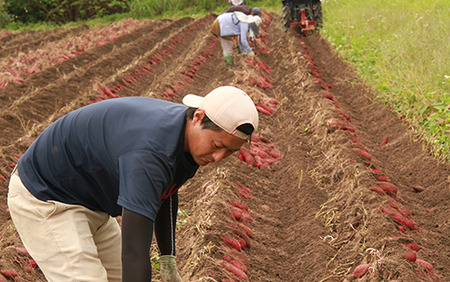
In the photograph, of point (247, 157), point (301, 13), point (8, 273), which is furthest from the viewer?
point (301, 13)

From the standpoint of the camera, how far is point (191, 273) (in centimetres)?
348

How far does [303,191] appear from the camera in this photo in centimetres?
521

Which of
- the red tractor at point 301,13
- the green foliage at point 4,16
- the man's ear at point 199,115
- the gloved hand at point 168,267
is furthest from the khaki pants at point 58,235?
the green foliage at point 4,16

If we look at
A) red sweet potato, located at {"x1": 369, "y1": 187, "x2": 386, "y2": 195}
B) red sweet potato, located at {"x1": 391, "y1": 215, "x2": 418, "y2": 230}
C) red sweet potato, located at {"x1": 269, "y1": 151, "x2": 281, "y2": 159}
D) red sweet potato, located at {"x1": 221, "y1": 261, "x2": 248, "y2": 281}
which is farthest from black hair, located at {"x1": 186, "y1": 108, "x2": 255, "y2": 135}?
red sweet potato, located at {"x1": 269, "y1": 151, "x2": 281, "y2": 159}

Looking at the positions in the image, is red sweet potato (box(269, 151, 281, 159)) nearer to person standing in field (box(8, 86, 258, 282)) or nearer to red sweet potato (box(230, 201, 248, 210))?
red sweet potato (box(230, 201, 248, 210))

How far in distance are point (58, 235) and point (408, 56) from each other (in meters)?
7.27

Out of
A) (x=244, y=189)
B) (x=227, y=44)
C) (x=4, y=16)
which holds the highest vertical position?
→ (x=244, y=189)

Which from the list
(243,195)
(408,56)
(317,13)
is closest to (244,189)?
(243,195)

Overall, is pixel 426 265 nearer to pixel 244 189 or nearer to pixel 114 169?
pixel 244 189

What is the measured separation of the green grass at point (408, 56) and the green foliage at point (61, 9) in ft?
57.9

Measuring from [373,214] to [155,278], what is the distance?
1.68 meters

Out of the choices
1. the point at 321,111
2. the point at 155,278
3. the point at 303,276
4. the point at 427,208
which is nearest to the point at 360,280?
the point at 303,276

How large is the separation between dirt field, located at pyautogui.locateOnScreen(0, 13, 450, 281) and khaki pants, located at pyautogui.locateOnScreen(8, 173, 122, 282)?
1260 millimetres

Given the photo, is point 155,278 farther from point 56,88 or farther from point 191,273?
point 56,88
